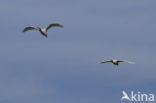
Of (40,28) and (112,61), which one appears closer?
(40,28)

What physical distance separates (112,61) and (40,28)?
2212 centimetres

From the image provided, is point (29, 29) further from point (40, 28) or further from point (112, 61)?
point (112, 61)

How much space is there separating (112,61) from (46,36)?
23570 millimetres

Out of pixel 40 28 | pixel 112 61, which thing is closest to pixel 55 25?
pixel 40 28

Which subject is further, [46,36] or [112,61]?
[112,61]

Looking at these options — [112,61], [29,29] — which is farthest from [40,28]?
[112,61]

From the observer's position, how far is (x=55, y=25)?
157m

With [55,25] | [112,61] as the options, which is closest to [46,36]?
[55,25]

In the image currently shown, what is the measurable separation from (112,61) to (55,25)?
68.0 feet

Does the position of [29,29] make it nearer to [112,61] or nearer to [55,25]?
[55,25]

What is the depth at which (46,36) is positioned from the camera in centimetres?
15350

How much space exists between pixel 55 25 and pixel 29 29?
579 centimetres

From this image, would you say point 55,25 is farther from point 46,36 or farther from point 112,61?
point 112,61

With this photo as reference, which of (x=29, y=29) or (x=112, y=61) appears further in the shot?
(x=112, y=61)
